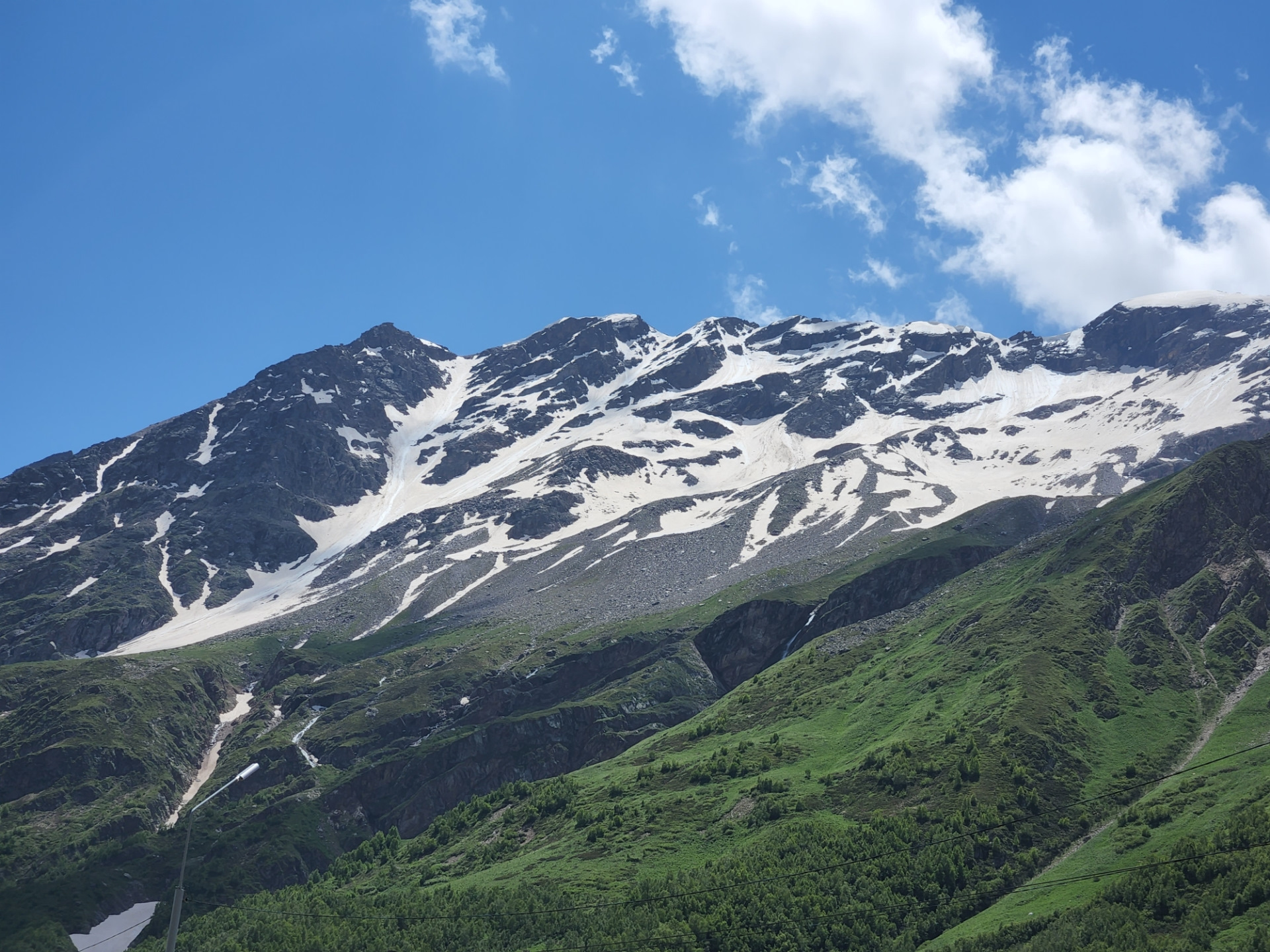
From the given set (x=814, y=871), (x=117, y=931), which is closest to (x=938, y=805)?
(x=814, y=871)

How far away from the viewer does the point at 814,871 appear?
327 ft

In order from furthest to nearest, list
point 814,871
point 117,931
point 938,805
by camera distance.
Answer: point 117,931, point 938,805, point 814,871

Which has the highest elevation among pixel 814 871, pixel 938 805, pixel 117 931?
pixel 117 931

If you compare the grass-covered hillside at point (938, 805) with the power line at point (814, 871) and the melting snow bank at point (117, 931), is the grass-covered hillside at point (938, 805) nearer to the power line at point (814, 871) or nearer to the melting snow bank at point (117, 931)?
the power line at point (814, 871)

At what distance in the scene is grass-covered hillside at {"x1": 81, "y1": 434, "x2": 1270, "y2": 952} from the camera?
294 feet

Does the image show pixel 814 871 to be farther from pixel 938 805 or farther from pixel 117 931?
pixel 117 931

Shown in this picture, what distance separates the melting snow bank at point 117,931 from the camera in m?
129

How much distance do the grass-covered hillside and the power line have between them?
36 centimetres

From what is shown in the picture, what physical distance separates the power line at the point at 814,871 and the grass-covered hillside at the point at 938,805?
0.36 m

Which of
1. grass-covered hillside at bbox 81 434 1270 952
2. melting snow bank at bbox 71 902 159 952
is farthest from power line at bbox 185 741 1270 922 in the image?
melting snow bank at bbox 71 902 159 952

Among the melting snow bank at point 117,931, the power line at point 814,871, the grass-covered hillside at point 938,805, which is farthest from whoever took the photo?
the melting snow bank at point 117,931

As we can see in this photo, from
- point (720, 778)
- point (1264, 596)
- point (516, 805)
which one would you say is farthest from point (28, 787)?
point (1264, 596)

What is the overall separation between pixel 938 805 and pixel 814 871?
701 inches

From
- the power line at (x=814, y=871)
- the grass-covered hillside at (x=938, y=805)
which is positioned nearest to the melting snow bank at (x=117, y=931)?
the grass-covered hillside at (x=938, y=805)
